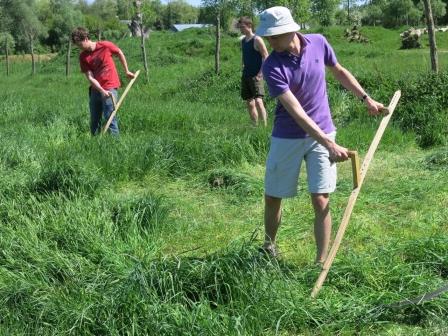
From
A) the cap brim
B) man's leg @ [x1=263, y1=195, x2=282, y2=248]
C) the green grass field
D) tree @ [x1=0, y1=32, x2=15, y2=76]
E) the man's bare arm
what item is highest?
the cap brim

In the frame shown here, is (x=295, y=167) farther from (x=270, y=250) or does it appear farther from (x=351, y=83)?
(x=351, y=83)

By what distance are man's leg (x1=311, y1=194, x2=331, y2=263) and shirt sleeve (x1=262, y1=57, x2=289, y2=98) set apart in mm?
695

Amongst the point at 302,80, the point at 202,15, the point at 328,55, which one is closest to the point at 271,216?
the point at 302,80

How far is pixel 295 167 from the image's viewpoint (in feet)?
12.2

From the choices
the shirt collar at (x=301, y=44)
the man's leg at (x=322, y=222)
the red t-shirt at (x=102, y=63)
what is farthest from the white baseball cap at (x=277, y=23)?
the red t-shirt at (x=102, y=63)

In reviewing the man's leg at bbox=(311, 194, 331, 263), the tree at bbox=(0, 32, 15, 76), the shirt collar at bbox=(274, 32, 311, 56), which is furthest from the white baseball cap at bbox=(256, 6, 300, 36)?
the tree at bbox=(0, 32, 15, 76)

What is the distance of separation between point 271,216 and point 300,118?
0.83m

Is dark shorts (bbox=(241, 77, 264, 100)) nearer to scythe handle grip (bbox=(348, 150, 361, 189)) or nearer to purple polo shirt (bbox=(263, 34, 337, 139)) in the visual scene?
purple polo shirt (bbox=(263, 34, 337, 139))

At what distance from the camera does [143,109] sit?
32.1ft

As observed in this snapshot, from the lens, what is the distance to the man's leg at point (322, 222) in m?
3.60

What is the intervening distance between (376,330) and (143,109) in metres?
A: 7.32

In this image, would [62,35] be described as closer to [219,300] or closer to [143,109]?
[143,109]

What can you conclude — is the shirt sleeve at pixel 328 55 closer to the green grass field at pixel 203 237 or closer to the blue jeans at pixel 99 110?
the green grass field at pixel 203 237

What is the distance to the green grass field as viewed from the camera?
10.1 ft
